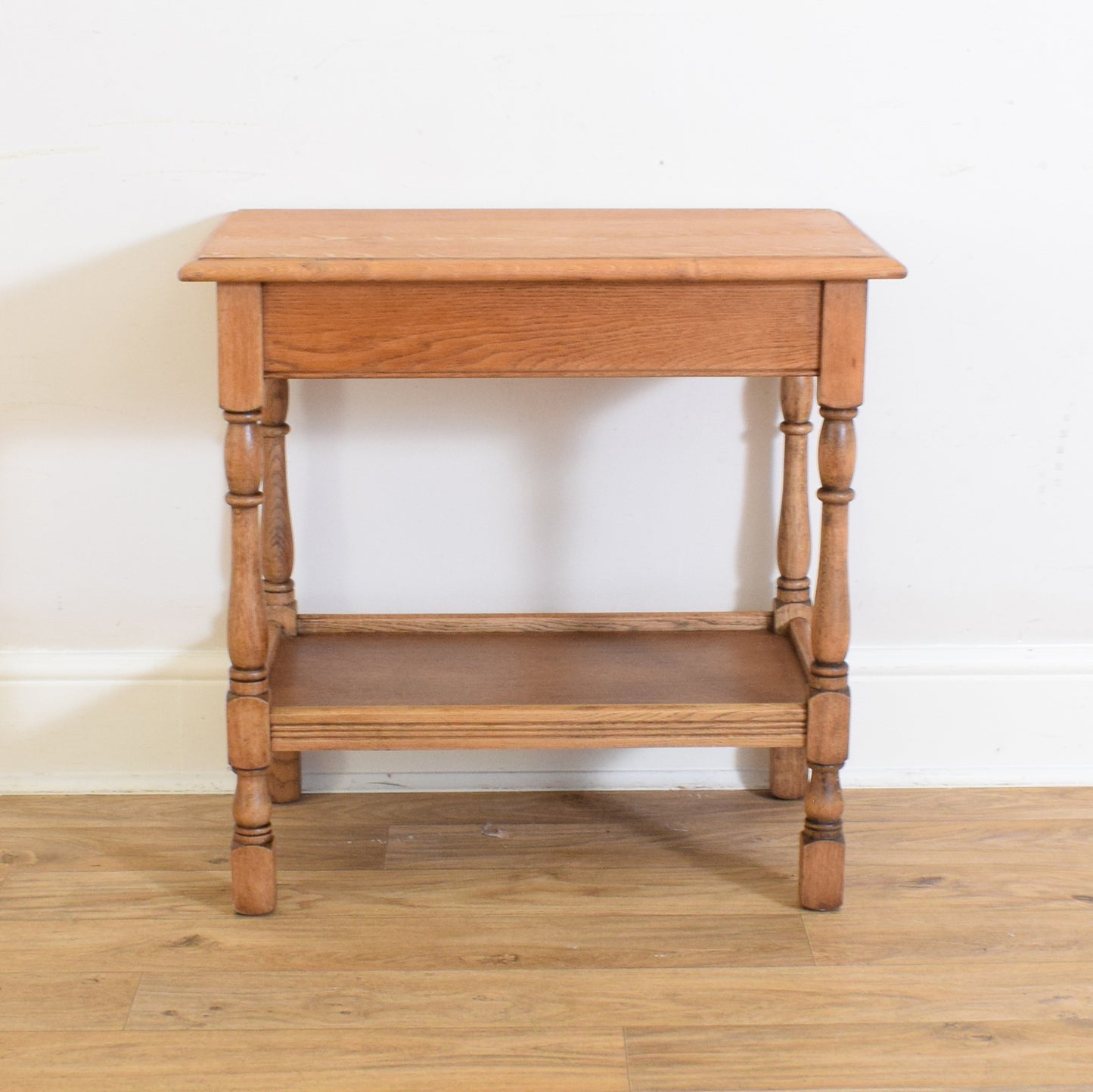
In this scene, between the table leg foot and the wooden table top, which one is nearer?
the wooden table top

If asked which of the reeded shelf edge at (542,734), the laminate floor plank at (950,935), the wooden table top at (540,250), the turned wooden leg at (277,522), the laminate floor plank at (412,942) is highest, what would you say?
the wooden table top at (540,250)

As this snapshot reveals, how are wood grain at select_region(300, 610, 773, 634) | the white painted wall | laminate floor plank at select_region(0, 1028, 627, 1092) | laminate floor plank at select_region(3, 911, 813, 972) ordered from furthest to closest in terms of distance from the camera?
1. wood grain at select_region(300, 610, 773, 634)
2. the white painted wall
3. laminate floor plank at select_region(3, 911, 813, 972)
4. laminate floor plank at select_region(0, 1028, 627, 1092)

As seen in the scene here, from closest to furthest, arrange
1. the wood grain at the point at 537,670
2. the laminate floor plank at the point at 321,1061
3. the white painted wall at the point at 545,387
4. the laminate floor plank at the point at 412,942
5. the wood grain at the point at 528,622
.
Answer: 1. the laminate floor plank at the point at 321,1061
2. the laminate floor plank at the point at 412,942
3. the wood grain at the point at 537,670
4. the white painted wall at the point at 545,387
5. the wood grain at the point at 528,622

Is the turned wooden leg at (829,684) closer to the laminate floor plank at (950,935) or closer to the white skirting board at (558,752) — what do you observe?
the laminate floor plank at (950,935)

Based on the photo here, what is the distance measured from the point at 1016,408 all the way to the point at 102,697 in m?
1.49

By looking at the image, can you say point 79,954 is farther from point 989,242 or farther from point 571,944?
point 989,242

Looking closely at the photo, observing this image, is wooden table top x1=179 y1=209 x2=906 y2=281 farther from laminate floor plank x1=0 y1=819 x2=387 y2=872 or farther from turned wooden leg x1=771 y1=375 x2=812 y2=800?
laminate floor plank x1=0 y1=819 x2=387 y2=872

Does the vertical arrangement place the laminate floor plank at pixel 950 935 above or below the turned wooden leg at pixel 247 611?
below

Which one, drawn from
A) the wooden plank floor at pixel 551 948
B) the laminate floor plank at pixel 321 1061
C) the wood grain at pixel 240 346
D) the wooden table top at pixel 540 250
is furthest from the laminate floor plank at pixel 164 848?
the wooden table top at pixel 540 250

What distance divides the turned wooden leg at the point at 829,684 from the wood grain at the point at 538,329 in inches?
4.9

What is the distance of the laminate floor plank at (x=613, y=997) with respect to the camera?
167 centimetres

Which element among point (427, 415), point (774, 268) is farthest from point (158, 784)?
point (774, 268)

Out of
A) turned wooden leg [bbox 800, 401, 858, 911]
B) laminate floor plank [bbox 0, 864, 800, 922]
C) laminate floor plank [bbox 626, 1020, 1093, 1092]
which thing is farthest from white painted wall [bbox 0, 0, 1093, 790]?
laminate floor plank [bbox 626, 1020, 1093, 1092]

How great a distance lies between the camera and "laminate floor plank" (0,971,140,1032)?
166 cm
